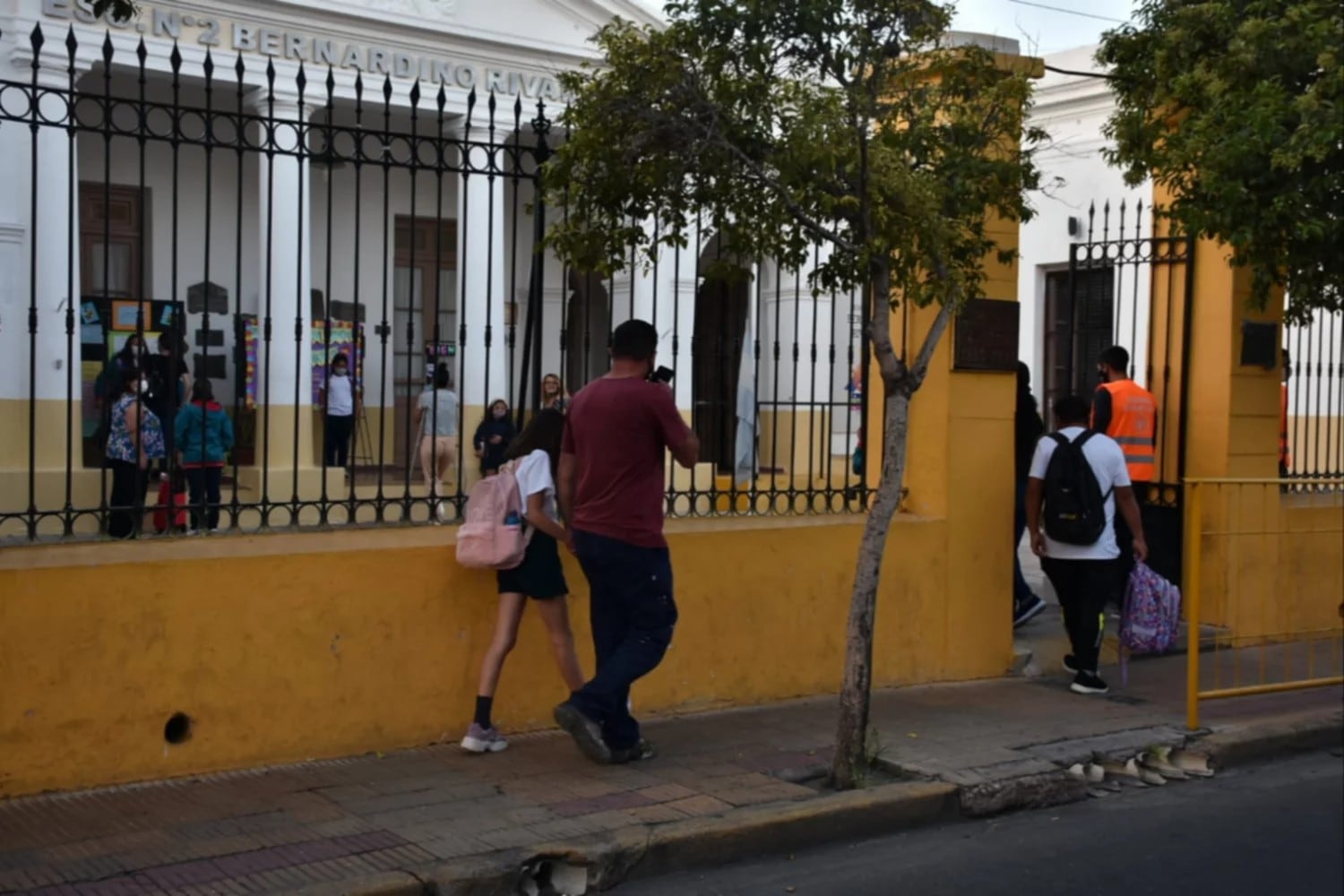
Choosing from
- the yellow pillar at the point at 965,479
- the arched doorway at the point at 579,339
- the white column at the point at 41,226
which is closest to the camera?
the arched doorway at the point at 579,339

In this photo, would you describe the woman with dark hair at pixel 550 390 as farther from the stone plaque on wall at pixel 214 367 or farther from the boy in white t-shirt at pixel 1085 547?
the boy in white t-shirt at pixel 1085 547

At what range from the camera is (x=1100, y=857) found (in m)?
5.64

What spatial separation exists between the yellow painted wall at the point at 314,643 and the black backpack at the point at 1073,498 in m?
1.12

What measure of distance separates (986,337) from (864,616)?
2.78 meters

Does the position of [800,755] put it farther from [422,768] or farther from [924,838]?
[422,768]

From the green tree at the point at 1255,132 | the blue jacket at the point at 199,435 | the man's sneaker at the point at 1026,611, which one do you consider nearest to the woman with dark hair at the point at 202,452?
the blue jacket at the point at 199,435

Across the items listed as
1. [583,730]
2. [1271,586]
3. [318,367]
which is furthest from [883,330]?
[318,367]

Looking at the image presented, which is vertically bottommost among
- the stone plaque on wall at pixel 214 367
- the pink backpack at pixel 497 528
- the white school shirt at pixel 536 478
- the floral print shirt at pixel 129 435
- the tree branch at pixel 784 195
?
the pink backpack at pixel 497 528

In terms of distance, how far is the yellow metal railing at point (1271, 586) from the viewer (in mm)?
8430

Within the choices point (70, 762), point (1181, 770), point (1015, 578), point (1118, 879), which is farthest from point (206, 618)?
point (1015, 578)

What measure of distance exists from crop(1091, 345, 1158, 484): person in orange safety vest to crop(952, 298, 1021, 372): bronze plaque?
1.01 metres

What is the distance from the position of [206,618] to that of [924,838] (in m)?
3.04

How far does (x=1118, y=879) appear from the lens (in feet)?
17.5

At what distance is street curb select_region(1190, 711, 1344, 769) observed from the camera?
23.5 ft
